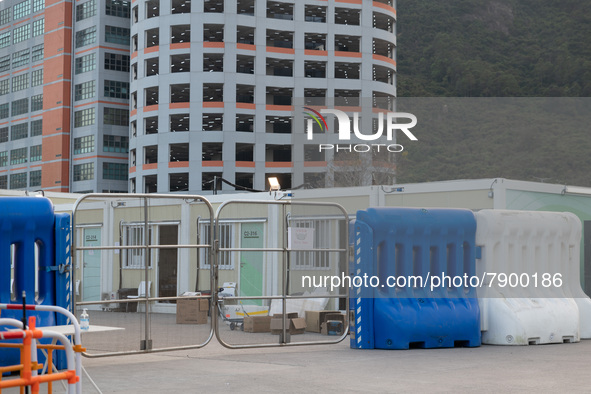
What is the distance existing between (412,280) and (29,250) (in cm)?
608

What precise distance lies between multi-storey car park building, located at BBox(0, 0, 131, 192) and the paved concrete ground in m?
75.9

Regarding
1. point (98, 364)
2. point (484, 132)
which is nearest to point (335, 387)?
point (98, 364)

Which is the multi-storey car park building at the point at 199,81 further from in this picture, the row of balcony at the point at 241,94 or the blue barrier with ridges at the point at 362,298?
the blue barrier with ridges at the point at 362,298

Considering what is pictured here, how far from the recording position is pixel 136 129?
83.0 meters

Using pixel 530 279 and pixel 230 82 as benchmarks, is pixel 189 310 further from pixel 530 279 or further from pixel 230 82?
pixel 230 82

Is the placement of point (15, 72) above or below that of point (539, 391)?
above

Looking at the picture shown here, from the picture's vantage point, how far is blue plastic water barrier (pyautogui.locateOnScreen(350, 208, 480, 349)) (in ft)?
44.8

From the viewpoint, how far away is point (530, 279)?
15.0 m

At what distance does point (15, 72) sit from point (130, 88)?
21.0 meters

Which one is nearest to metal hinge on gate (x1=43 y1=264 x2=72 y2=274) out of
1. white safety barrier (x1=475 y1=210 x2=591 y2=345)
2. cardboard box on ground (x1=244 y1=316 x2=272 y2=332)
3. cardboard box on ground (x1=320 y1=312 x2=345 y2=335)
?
cardboard box on ground (x1=244 y1=316 x2=272 y2=332)

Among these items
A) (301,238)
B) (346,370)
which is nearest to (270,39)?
(301,238)

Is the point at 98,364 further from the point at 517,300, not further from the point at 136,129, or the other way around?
the point at 136,129

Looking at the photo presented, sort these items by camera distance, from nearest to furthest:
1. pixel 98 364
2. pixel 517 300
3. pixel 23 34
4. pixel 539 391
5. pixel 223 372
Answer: pixel 539 391 → pixel 223 372 → pixel 98 364 → pixel 517 300 → pixel 23 34

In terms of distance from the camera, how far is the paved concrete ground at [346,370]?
31.9ft
